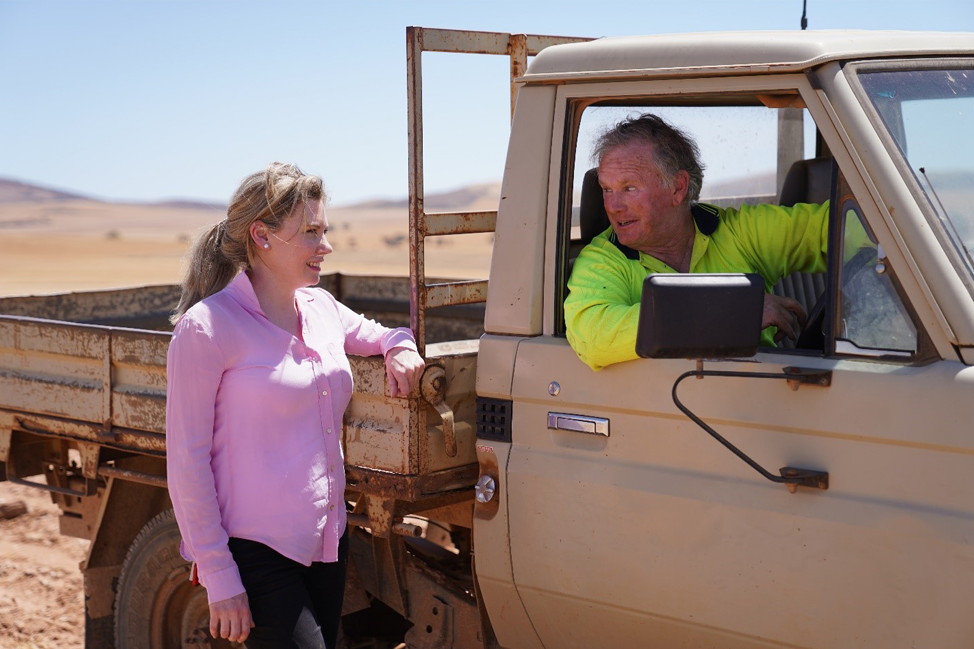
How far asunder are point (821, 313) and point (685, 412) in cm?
49

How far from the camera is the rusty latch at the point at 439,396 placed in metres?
3.16

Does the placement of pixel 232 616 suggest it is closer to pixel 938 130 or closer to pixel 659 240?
pixel 659 240

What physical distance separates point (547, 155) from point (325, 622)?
4.60 ft

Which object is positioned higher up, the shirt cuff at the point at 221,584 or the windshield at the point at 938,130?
the windshield at the point at 938,130

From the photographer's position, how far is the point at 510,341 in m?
3.08

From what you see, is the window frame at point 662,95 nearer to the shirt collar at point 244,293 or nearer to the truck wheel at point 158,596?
the shirt collar at point 244,293

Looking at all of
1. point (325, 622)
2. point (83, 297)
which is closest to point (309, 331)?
point (325, 622)

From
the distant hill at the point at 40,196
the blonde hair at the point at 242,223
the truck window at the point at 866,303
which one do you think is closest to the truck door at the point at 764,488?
the truck window at the point at 866,303

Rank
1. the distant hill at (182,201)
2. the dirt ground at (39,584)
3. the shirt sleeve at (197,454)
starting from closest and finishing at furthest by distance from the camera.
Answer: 1. the shirt sleeve at (197,454)
2. the dirt ground at (39,584)
3. the distant hill at (182,201)

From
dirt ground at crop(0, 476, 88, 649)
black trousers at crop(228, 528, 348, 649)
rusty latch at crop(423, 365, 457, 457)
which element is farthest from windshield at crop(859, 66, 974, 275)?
dirt ground at crop(0, 476, 88, 649)

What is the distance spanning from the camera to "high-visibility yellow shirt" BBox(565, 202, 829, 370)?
9.16 ft

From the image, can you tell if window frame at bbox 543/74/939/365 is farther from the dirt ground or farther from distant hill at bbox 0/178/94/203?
distant hill at bbox 0/178/94/203

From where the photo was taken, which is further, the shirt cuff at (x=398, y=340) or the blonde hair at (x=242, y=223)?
the shirt cuff at (x=398, y=340)

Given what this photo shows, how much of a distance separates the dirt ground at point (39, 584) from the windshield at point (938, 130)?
14.1 ft
